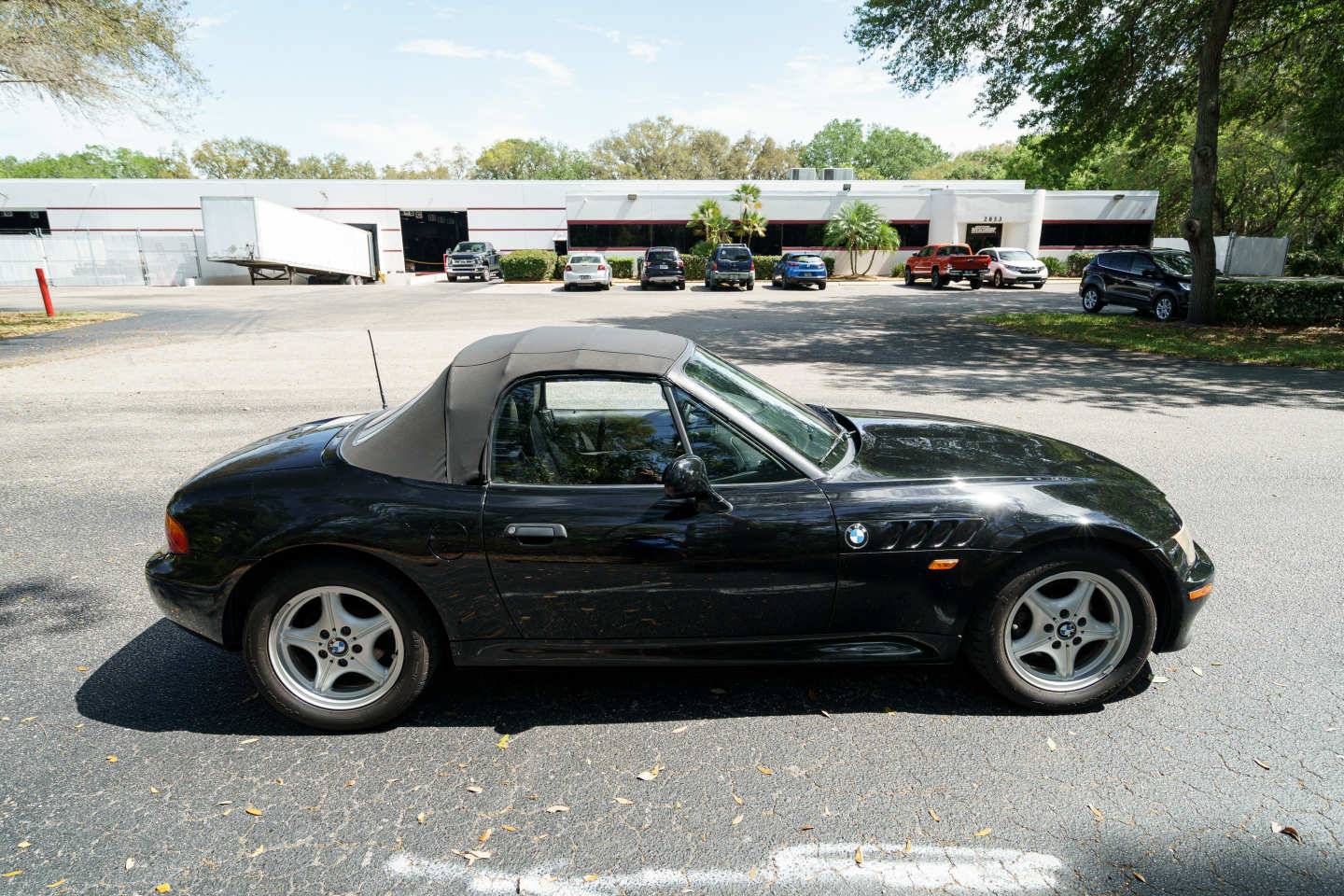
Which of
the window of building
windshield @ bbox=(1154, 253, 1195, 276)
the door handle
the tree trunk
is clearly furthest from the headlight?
the window of building

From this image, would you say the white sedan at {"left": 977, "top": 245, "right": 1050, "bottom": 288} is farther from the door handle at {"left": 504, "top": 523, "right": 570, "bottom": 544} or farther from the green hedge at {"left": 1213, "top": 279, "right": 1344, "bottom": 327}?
the door handle at {"left": 504, "top": 523, "right": 570, "bottom": 544}

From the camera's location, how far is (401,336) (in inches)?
642

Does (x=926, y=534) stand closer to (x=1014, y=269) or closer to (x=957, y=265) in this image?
(x=957, y=265)

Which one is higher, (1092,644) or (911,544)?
(911,544)

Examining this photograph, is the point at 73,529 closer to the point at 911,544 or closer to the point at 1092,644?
the point at 911,544

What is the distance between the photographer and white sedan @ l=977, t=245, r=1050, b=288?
32406 mm

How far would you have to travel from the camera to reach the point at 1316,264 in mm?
40094

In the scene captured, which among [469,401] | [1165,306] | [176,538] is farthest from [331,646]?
[1165,306]

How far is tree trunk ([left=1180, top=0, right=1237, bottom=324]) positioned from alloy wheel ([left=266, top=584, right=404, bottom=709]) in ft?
57.6

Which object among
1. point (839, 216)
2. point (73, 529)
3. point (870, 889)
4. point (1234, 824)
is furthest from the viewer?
point (839, 216)

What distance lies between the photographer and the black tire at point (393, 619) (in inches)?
116

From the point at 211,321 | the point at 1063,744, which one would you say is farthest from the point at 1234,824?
the point at 211,321

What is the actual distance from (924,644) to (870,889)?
1033mm

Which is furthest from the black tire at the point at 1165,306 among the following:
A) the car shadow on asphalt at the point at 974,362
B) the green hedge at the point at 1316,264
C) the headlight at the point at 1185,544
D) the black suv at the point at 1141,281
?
the green hedge at the point at 1316,264
